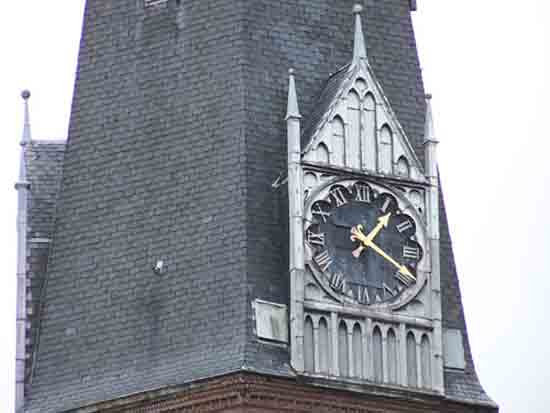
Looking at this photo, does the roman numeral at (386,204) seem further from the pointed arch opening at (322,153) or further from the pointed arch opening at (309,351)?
the pointed arch opening at (309,351)

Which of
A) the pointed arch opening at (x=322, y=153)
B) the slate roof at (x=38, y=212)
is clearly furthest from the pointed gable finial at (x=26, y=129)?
the pointed arch opening at (x=322, y=153)

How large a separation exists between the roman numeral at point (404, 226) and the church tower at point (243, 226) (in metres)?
0.08

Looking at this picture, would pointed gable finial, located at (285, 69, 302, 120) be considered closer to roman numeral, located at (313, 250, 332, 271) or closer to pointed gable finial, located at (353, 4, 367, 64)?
pointed gable finial, located at (353, 4, 367, 64)

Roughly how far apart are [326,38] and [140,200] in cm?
498

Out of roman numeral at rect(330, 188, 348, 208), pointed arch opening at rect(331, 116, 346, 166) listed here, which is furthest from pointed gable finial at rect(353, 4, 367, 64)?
roman numeral at rect(330, 188, 348, 208)

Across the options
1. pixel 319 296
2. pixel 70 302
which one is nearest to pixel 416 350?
pixel 319 296

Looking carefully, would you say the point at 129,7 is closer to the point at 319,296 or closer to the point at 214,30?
the point at 214,30

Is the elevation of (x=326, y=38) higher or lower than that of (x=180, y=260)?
higher

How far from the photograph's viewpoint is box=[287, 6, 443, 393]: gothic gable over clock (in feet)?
224

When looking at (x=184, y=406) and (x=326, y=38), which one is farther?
(x=326, y=38)

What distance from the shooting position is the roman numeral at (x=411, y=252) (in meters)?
69.3

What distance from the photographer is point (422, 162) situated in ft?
232

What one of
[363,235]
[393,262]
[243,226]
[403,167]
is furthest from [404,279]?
[243,226]

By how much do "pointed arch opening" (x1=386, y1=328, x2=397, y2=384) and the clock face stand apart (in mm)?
686
